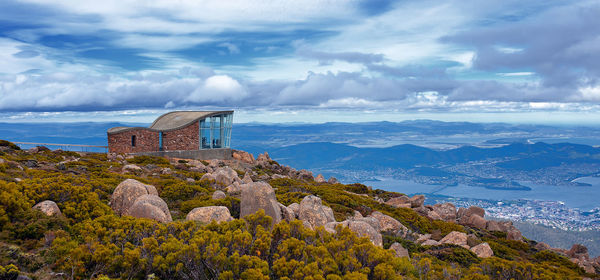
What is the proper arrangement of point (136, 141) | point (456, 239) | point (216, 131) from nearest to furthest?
point (456, 239)
point (136, 141)
point (216, 131)

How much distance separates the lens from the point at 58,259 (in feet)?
26.3

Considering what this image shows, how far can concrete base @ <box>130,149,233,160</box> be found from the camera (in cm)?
4075

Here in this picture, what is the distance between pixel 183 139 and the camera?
42.1 meters

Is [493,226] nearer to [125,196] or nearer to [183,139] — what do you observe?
[125,196]

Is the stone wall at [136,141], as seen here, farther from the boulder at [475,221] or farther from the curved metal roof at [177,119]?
the boulder at [475,221]

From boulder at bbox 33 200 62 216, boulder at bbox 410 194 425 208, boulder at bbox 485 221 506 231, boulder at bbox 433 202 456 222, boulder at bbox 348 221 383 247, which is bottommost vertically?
boulder at bbox 485 221 506 231

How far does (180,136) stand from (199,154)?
3049 millimetres

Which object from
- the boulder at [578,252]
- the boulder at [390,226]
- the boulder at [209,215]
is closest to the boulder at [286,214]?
the boulder at [209,215]

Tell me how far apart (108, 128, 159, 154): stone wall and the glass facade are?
5.35 m

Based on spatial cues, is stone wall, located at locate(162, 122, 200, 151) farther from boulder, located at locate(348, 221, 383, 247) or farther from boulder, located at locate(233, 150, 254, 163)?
boulder, located at locate(348, 221, 383, 247)

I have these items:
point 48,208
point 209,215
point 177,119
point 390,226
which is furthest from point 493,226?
point 177,119

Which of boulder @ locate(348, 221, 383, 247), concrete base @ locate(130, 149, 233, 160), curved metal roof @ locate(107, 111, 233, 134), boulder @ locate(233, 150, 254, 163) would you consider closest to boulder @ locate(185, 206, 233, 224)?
boulder @ locate(348, 221, 383, 247)

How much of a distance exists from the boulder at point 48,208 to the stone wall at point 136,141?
1172 inches

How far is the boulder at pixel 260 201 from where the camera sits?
1255 centimetres
